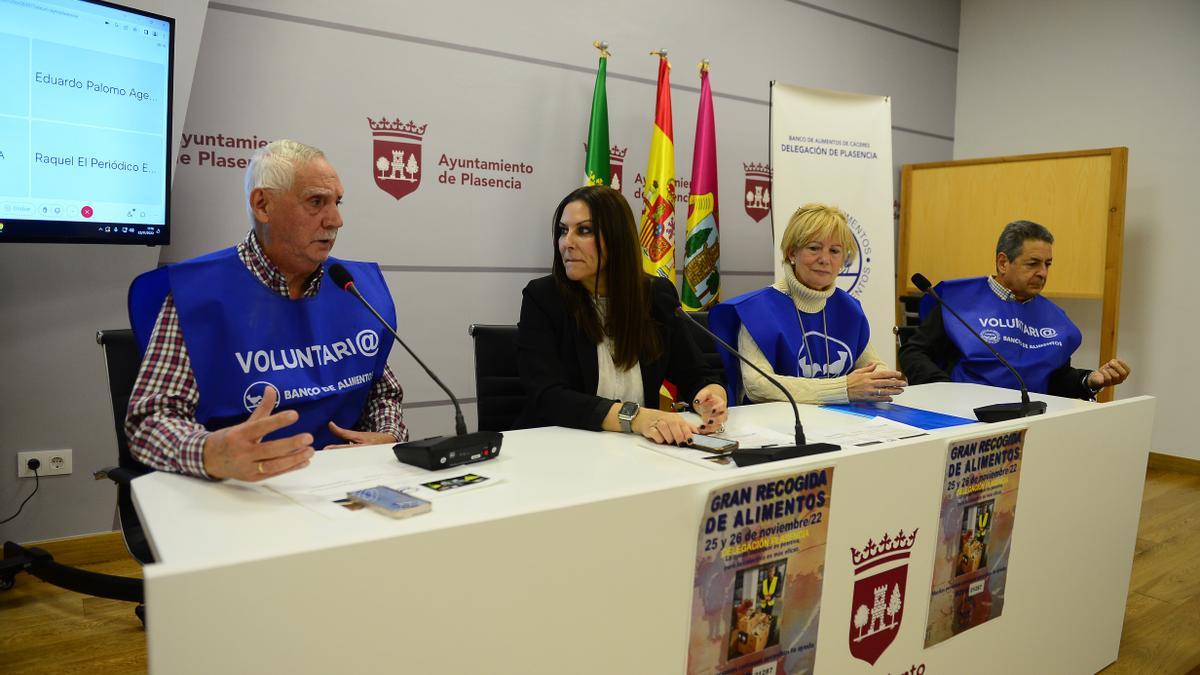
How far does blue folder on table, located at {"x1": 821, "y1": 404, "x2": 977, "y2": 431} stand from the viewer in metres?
1.86

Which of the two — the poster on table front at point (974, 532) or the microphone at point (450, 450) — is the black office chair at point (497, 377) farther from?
the poster on table front at point (974, 532)

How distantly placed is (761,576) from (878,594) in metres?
0.34

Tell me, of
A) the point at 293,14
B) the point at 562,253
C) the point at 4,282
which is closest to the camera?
the point at 562,253

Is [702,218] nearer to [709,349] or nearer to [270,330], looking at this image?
[709,349]

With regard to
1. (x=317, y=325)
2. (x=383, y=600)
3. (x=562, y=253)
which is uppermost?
(x=562, y=253)

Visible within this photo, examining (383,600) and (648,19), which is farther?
(648,19)

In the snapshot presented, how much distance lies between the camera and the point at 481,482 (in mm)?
1268

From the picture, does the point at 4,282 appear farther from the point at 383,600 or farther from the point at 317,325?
the point at 383,600

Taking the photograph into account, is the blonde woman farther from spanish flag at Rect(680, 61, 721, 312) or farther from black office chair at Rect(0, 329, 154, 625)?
black office chair at Rect(0, 329, 154, 625)

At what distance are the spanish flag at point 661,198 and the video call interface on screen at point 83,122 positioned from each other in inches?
79.3

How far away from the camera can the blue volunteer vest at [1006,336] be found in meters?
2.93

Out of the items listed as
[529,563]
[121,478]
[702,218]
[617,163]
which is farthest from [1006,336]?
[121,478]

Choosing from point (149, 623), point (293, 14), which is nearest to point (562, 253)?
point (149, 623)

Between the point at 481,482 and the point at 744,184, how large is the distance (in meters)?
3.54
